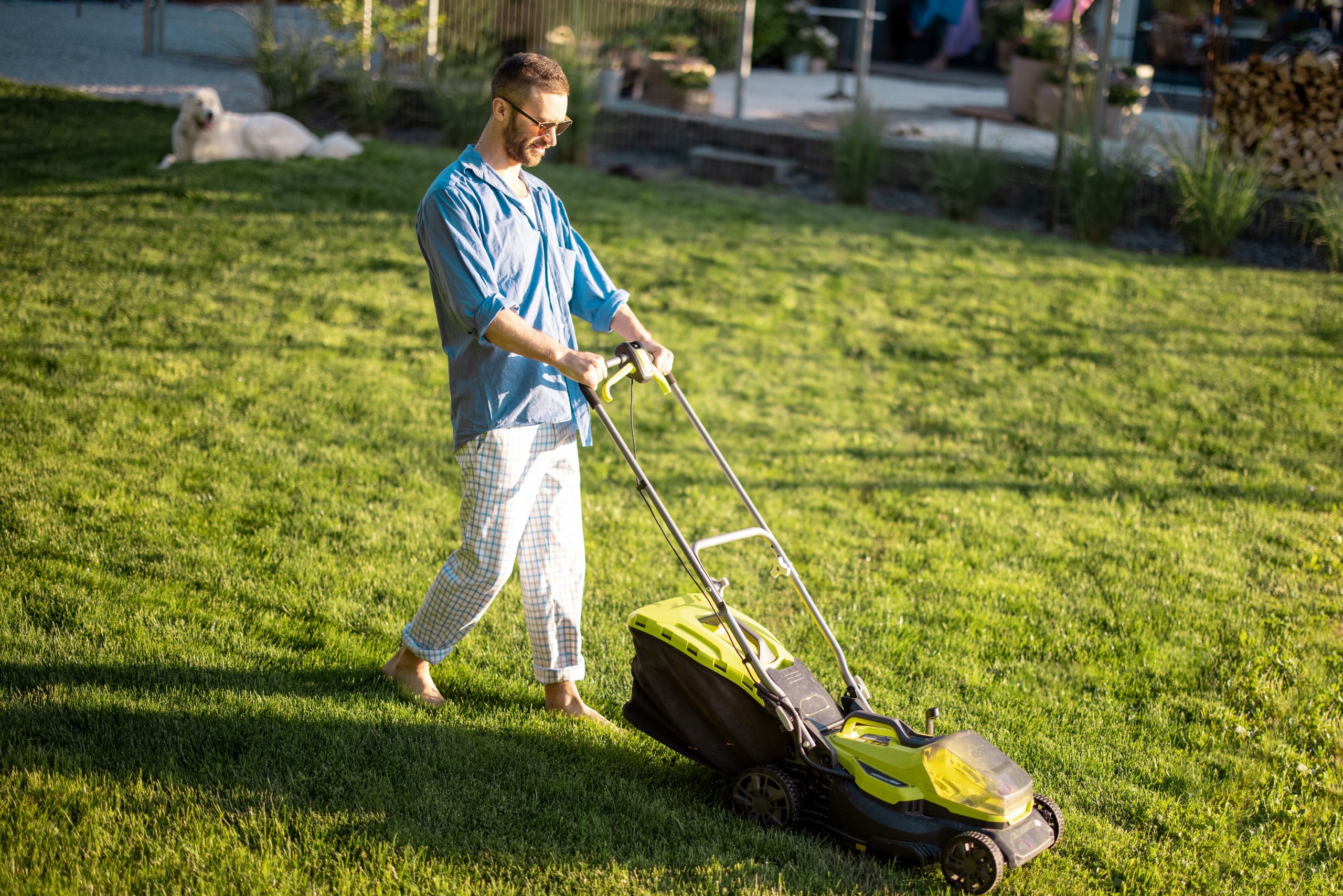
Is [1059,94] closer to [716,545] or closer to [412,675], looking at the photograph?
[716,545]

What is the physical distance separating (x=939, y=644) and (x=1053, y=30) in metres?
11.7

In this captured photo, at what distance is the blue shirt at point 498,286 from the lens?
2.96 m

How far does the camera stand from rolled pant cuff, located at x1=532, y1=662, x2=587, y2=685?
3404 millimetres

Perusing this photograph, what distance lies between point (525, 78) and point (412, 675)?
182 cm

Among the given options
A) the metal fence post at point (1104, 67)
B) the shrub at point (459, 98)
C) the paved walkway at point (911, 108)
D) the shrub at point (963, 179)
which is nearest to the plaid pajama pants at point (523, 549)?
the shrub at point (963, 179)

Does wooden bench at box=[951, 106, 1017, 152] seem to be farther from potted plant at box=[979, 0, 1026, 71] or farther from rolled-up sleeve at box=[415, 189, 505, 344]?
rolled-up sleeve at box=[415, 189, 505, 344]

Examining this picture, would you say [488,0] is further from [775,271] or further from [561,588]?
[561,588]

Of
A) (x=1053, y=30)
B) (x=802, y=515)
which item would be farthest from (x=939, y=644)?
(x=1053, y=30)

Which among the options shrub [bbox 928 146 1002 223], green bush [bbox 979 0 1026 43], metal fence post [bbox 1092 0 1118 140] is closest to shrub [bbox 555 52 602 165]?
shrub [bbox 928 146 1002 223]

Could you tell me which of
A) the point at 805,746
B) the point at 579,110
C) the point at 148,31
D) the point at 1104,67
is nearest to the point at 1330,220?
the point at 1104,67

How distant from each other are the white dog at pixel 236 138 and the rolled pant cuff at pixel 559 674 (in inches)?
300

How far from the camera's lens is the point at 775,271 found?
8.59 metres

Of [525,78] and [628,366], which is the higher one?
[525,78]

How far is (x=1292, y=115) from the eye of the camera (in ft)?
34.6
